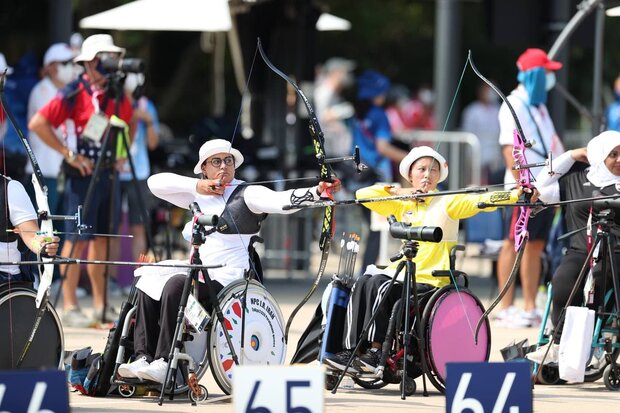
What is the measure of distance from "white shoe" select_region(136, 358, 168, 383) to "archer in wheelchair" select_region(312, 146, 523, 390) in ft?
3.12

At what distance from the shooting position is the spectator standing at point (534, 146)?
11789 millimetres

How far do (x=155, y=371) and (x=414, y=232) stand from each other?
151 cm

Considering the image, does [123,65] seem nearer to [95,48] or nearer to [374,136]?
[95,48]

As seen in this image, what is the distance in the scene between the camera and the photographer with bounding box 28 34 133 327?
1170 centimetres

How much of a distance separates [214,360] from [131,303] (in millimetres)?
567

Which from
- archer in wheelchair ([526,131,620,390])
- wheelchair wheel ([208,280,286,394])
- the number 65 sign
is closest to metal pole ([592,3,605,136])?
archer in wheelchair ([526,131,620,390])

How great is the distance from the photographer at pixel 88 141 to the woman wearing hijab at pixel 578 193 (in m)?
3.35

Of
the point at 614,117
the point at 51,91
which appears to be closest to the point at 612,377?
the point at 51,91

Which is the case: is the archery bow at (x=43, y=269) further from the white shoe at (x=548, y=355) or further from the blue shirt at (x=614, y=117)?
the blue shirt at (x=614, y=117)

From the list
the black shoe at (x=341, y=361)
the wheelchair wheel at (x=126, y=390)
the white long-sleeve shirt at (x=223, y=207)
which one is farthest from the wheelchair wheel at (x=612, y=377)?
the wheelchair wheel at (x=126, y=390)

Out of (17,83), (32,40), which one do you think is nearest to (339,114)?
(32,40)

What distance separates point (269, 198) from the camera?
888cm

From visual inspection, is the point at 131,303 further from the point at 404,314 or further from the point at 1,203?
the point at 404,314

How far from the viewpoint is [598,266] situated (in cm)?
948
